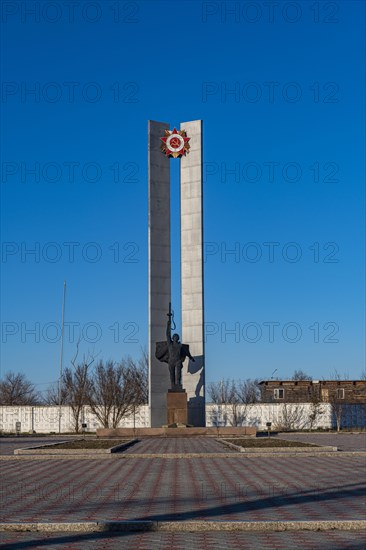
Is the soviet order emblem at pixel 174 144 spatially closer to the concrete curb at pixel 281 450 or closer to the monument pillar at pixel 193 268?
the monument pillar at pixel 193 268

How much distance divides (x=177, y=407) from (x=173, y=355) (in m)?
2.16

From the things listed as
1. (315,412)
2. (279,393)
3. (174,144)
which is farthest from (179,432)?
(279,393)

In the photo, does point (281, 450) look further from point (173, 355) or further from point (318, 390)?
point (318, 390)

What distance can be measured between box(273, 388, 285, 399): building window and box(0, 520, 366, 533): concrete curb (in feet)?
171

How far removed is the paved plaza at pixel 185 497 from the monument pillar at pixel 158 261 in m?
18.3

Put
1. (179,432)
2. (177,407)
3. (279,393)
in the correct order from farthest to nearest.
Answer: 1. (279,393)
2. (177,407)
3. (179,432)

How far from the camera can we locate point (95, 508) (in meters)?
8.80

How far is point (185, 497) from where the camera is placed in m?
9.80

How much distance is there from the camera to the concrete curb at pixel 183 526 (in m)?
7.50

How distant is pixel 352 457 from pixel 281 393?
4211cm

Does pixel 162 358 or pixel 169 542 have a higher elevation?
pixel 162 358

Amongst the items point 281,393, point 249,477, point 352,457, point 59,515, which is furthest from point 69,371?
point 59,515

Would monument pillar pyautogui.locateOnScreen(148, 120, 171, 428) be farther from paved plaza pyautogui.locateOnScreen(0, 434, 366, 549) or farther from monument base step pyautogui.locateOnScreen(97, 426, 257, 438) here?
paved plaza pyautogui.locateOnScreen(0, 434, 366, 549)

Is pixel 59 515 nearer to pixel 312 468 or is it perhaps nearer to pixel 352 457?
pixel 312 468
